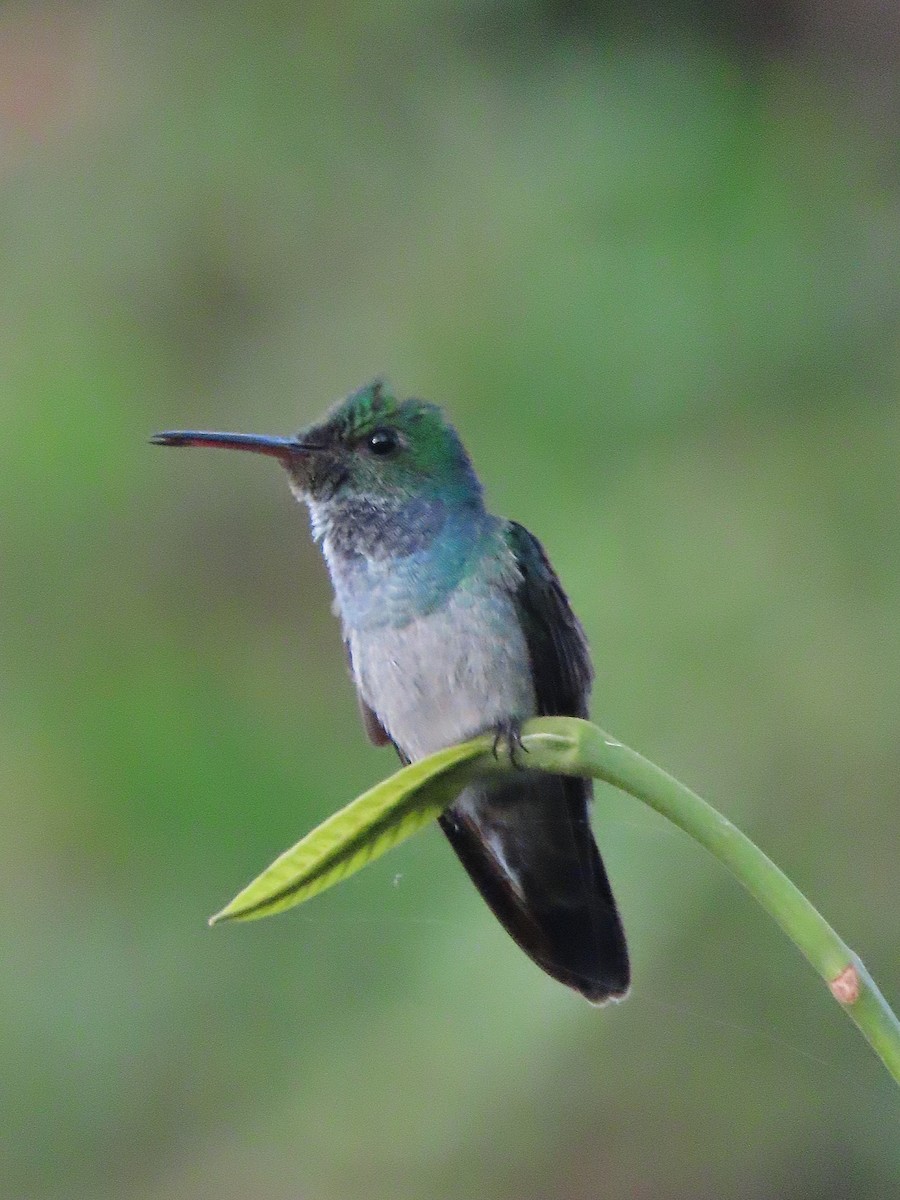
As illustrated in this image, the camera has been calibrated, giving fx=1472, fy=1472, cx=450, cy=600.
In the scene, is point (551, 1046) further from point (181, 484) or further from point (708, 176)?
point (708, 176)

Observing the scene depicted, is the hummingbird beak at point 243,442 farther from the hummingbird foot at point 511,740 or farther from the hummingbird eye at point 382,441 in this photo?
the hummingbird foot at point 511,740

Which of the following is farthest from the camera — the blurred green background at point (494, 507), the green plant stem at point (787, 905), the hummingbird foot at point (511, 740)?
the blurred green background at point (494, 507)

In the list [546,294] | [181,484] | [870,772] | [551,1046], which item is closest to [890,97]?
[546,294]

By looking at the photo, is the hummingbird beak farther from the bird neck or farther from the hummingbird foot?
the hummingbird foot

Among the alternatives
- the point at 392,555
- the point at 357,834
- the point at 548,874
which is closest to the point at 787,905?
the point at 357,834

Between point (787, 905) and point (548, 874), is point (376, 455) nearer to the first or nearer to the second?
point (548, 874)

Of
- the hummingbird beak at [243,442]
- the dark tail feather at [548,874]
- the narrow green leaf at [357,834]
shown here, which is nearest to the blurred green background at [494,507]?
the dark tail feather at [548,874]

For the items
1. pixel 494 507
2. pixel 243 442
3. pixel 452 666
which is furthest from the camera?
pixel 494 507
